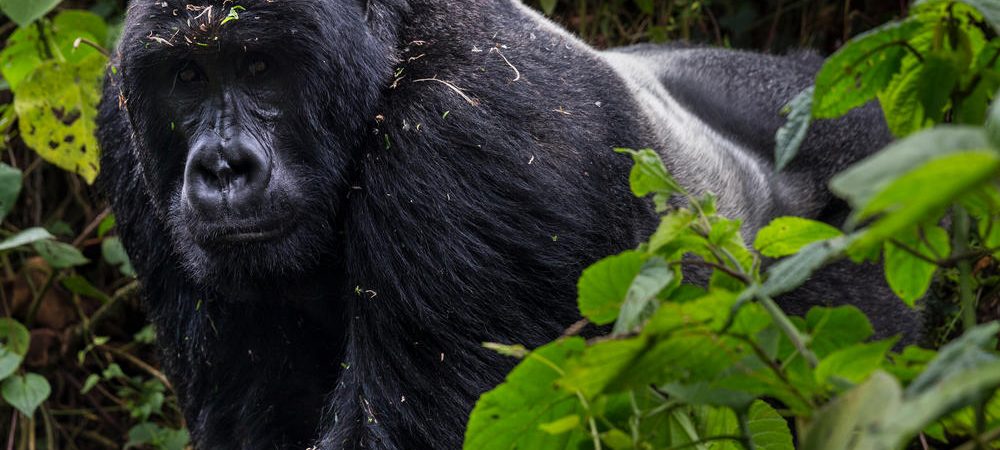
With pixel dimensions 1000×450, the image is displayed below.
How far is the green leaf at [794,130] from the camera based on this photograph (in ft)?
4.75

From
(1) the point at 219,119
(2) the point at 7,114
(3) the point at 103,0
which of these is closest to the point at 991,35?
(1) the point at 219,119

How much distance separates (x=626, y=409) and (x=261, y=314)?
1582 mm

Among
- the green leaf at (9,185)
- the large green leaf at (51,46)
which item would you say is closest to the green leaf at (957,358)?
the green leaf at (9,185)

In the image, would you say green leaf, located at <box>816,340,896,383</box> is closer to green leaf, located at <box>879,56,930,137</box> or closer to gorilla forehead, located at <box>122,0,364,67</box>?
Answer: green leaf, located at <box>879,56,930,137</box>

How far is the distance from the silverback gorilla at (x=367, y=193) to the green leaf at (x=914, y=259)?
1087 mm

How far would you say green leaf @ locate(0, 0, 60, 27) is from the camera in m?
Result: 3.31

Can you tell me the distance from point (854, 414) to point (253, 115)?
170cm

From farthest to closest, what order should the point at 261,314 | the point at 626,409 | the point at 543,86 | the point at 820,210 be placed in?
the point at 820,210, the point at 261,314, the point at 543,86, the point at 626,409

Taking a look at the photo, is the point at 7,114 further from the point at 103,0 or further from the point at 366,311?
the point at 366,311

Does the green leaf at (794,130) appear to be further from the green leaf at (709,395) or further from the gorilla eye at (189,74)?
the gorilla eye at (189,74)

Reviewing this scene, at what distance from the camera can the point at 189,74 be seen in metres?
2.56

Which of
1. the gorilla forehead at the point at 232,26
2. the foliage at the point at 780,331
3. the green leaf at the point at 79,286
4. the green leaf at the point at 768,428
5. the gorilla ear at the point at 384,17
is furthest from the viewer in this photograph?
the green leaf at the point at 79,286

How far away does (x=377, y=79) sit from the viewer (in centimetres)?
261

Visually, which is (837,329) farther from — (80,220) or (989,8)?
(80,220)
